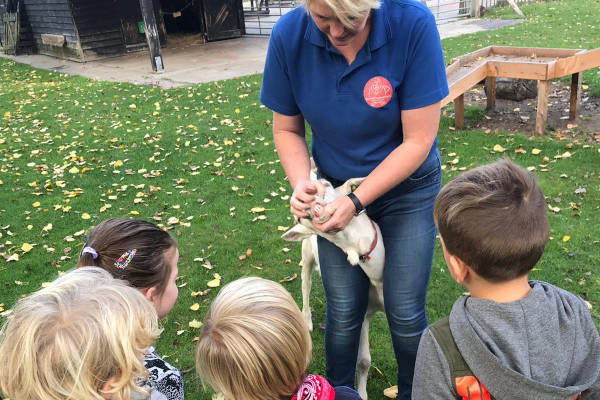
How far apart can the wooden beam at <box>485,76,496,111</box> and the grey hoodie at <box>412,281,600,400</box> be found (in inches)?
261

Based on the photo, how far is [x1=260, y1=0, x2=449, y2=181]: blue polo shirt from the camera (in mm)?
2092

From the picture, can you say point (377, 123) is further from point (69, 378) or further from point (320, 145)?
point (69, 378)

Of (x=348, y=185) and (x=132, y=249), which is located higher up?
(x=348, y=185)

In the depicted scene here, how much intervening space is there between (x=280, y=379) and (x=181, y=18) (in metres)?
19.4

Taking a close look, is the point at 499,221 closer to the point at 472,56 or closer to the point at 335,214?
the point at 335,214

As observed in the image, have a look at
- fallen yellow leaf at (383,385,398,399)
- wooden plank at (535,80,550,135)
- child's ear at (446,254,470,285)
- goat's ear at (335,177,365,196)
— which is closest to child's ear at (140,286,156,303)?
goat's ear at (335,177,365,196)

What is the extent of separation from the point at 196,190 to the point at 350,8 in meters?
4.78

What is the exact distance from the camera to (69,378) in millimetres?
1594

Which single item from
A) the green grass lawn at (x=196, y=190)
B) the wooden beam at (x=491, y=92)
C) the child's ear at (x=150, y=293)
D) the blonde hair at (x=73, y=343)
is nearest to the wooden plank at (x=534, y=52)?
the wooden beam at (x=491, y=92)

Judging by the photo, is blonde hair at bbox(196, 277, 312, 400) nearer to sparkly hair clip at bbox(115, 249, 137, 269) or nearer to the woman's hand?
the woman's hand

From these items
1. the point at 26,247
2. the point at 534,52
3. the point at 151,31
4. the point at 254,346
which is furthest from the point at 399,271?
the point at 151,31

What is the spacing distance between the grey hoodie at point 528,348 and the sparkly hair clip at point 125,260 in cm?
142

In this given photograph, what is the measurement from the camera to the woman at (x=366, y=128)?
6.87 ft

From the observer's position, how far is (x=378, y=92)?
84.0 inches
